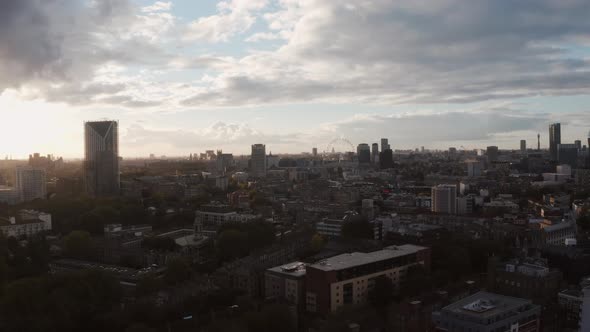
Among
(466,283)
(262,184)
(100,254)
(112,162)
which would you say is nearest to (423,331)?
(466,283)

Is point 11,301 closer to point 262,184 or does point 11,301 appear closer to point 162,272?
point 162,272

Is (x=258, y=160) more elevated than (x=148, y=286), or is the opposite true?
(x=258, y=160)

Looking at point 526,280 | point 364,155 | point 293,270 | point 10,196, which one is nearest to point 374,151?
point 364,155

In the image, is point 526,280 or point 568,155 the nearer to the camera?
point 526,280

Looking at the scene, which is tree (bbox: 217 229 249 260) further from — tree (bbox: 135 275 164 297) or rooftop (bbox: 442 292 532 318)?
rooftop (bbox: 442 292 532 318)

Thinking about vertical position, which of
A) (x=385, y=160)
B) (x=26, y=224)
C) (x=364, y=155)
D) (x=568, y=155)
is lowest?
(x=26, y=224)

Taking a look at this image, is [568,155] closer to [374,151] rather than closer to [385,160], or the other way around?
[385,160]

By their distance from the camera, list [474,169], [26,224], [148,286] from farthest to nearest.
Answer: [474,169], [26,224], [148,286]
